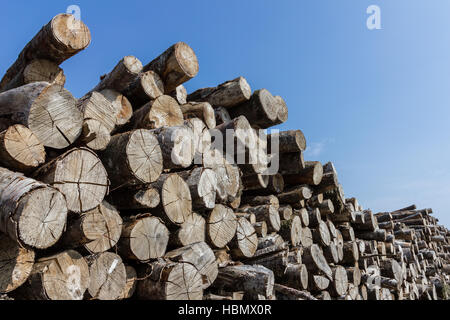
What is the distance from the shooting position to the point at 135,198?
323cm

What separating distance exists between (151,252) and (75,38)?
2.56 metres

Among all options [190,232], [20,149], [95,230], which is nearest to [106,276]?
[95,230]

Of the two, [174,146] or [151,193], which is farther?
[174,146]

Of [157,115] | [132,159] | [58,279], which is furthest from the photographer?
[157,115]

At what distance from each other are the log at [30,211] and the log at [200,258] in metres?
1.24

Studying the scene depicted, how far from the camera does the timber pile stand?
249cm

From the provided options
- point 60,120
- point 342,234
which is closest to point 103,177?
point 60,120

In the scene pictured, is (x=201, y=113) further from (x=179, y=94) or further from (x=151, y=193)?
(x=151, y=193)

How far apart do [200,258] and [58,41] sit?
2834mm

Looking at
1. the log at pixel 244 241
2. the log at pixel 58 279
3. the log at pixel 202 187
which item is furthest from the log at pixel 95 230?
the log at pixel 244 241

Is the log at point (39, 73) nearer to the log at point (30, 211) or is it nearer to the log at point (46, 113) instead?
the log at point (46, 113)

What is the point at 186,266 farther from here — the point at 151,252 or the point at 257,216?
the point at 257,216

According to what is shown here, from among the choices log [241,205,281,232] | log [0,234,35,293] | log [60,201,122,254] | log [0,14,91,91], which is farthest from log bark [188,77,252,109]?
log [0,234,35,293]

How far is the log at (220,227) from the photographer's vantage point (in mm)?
4016
